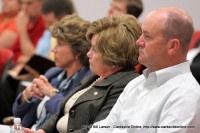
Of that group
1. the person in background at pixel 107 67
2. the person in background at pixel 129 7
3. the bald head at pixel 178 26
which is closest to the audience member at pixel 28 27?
the person in background at pixel 129 7

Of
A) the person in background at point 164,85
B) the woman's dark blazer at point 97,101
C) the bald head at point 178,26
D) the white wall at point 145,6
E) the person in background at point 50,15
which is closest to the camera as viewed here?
the person in background at point 164,85

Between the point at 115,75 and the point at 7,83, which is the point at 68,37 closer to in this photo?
the point at 115,75

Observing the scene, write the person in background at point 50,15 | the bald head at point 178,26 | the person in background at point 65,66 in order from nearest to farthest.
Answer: the bald head at point 178,26, the person in background at point 65,66, the person in background at point 50,15

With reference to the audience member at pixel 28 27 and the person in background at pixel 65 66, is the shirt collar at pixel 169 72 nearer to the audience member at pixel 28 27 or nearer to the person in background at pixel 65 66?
the person in background at pixel 65 66

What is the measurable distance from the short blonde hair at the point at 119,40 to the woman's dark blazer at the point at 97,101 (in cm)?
8

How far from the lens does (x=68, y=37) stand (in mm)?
3826

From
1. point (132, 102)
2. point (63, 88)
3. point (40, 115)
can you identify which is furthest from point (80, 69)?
point (132, 102)

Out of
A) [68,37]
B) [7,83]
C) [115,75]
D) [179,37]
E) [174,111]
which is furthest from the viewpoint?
[7,83]

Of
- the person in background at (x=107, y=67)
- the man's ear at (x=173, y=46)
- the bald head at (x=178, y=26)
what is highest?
the bald head at (x=178, y=26)

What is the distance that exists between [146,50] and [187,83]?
0.28 metres

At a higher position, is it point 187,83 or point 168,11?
point 168,11

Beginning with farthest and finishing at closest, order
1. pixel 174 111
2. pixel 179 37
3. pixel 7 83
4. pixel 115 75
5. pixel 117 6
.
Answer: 1. pixel 7 83
2. pixel 117 6
3. pixel 115 75
4. pixel 179 37
5. pixel 174 111

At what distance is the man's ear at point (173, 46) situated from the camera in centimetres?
266

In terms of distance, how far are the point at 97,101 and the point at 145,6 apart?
155 inches
